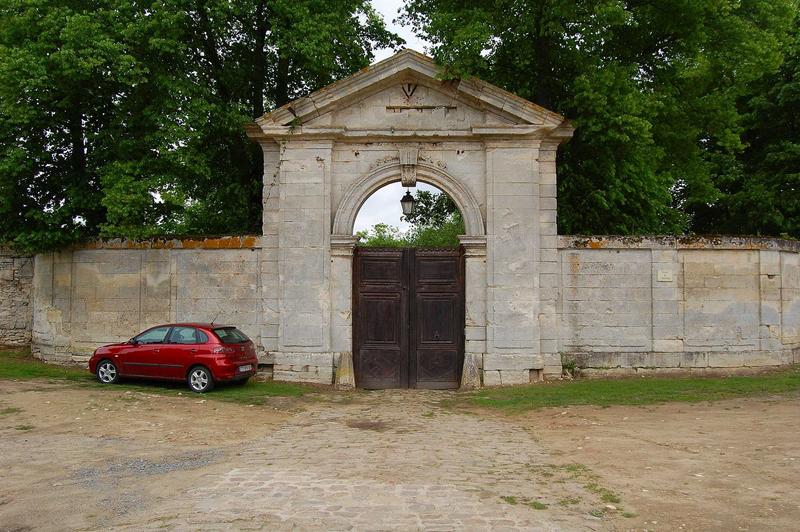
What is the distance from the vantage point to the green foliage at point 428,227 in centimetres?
2552

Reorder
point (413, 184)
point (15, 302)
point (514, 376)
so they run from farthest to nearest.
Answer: point (15, 302)
point (413, 184)
point (514, 376)

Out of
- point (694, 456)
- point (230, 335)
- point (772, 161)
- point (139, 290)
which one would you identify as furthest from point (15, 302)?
point (772, 161)

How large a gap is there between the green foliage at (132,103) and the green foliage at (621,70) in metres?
3.88

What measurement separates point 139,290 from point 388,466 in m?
9.64

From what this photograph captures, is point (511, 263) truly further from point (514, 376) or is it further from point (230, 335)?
point (230, 335)

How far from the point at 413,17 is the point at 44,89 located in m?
9.38

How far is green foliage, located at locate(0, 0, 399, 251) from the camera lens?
13.5 meters

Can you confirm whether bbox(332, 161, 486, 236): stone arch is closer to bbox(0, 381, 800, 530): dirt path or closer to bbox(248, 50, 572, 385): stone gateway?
bbox(248, 50, 572, 385): stone gateway

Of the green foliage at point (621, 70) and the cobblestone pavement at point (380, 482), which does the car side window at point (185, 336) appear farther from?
the green foliage at point (621, 70)

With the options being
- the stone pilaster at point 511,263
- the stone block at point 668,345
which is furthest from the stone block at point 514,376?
the stone block at point 668,345

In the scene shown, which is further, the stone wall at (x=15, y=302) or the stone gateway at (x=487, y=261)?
the stone wall at (x=15, y=302)

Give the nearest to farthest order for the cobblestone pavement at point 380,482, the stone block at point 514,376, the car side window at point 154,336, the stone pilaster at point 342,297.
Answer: the cobblestone pavement at point 380,482, the car side window at point 154,336, the stone block at point 514,376, the stone pilaster at point 342,297

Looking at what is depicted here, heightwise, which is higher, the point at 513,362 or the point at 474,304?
the point at 474,304

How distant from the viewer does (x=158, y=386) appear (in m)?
12.8
